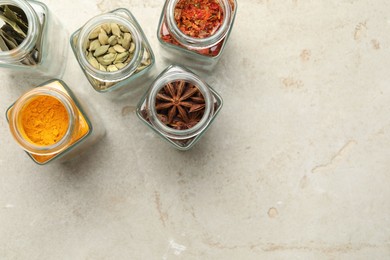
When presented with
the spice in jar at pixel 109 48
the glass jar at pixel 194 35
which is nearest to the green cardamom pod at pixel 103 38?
the spice in jar at pixel 109 48

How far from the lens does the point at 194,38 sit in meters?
1.02

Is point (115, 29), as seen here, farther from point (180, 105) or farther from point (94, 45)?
point (180, 105)

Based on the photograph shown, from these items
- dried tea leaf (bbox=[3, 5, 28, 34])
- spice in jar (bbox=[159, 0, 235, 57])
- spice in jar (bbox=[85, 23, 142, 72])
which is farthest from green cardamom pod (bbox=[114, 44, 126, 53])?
dried tea leaf (bbox=[3, 5, 28, 34])

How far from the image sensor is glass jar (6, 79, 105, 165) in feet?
3.29

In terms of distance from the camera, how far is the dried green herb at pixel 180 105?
3.51ft

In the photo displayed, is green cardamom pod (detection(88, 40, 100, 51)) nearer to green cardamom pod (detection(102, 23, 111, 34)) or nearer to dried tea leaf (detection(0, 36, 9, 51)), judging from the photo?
green cardamom pod (detection(102, 23, 111, 34))

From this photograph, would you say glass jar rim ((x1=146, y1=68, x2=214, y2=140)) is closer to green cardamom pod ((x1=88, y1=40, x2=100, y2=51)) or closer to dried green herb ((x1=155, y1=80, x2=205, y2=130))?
dried green herb ((x1=155, y1=80, x2=205, y2=130))

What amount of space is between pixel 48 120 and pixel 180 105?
0.32 metres

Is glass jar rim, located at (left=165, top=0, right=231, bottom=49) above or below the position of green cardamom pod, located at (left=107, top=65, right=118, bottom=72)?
above

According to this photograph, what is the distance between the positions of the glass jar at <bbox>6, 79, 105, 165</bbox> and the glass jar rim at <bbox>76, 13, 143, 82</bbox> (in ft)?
0.30

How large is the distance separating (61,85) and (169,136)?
30 centimetres

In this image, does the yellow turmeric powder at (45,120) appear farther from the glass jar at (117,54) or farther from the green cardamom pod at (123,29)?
the green cardamom pod at (123,29)

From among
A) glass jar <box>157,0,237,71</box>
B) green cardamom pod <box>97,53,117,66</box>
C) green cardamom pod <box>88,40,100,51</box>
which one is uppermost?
glass jar <box>157,0,237,71</box>

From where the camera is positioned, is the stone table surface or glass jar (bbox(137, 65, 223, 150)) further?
the stone table surface
